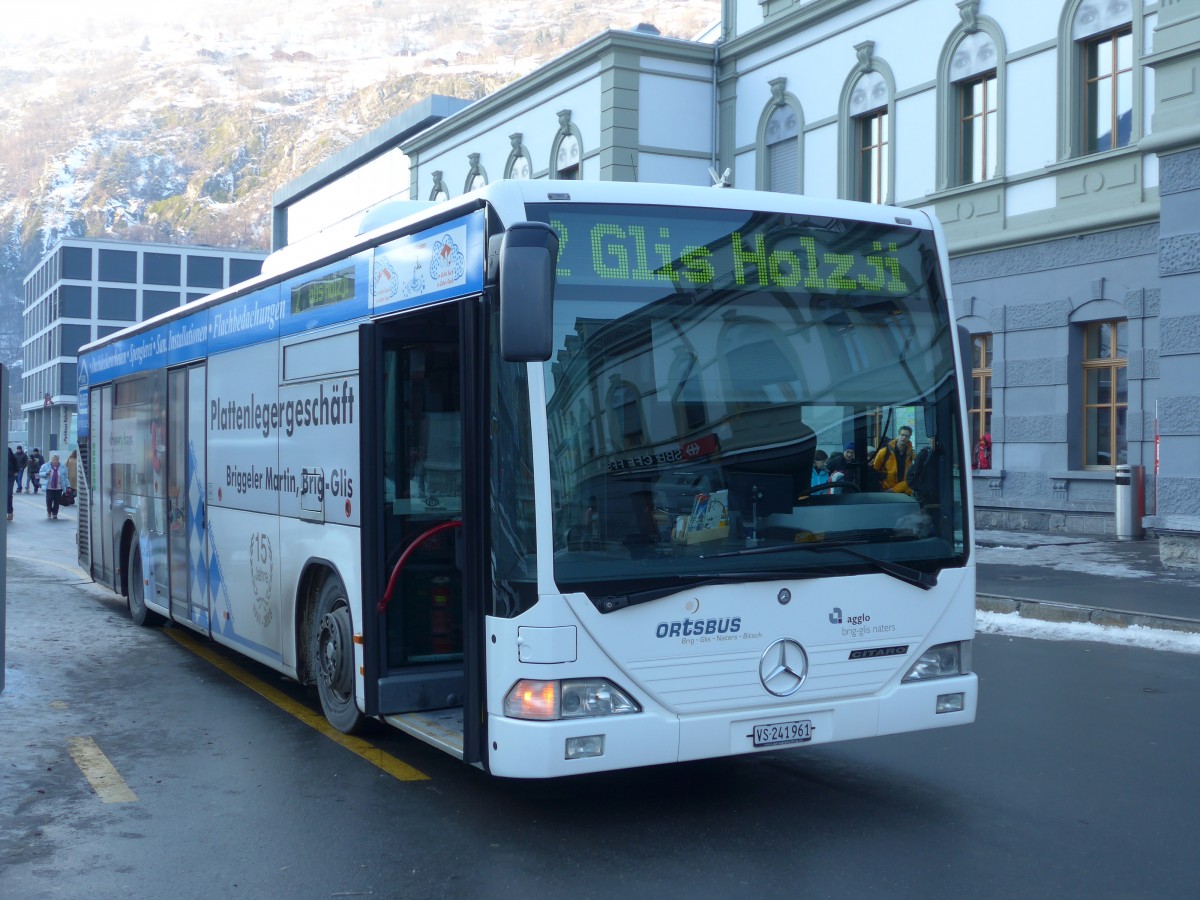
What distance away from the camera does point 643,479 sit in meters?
5.43

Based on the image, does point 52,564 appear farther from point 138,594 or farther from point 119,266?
point 119,266

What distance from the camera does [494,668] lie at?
213 inches

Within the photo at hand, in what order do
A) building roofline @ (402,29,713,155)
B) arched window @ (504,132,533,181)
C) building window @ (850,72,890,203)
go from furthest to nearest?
arched window @ (504,132,533,181)
building roofline @ (402,29,713,155)
building window @ (850,72,890,203)

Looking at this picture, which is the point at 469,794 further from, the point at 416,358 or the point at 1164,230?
the point at 1164,230

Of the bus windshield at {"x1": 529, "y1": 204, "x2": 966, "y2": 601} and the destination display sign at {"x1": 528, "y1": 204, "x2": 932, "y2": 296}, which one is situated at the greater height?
the destination display sign at {"x1": 528, "y1": 204, "x2": 932, "y2": 296}

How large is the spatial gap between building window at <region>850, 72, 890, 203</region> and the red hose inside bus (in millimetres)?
17872

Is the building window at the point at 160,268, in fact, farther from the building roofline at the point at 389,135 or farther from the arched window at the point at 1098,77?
the arched window at the point at 1098,77

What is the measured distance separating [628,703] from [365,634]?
1.79 m

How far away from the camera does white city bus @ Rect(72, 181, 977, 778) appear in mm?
5340

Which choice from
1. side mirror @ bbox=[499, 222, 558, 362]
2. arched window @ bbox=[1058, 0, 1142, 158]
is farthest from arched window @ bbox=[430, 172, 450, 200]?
side mirror @ bbox=[499, 222, 558, 362]

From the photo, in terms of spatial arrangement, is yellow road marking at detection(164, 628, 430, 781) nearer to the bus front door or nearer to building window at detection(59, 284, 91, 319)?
the bus front door

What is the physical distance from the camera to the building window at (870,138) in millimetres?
23516

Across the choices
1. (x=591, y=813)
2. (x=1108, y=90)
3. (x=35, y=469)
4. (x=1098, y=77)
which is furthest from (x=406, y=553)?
(x=35, y=469)

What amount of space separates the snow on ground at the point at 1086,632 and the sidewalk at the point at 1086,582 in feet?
0.41
